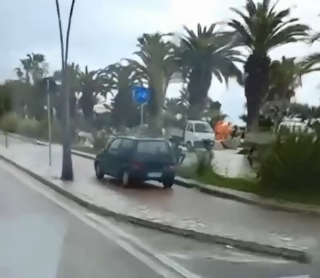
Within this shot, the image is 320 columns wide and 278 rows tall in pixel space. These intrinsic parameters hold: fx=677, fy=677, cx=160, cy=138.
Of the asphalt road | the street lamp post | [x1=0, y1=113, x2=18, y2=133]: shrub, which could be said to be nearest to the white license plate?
the street lamp post

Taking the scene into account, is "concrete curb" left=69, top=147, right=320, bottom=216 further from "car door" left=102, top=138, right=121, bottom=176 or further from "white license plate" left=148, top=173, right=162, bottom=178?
"car door" left=102, top=138, right=121, bottom=176

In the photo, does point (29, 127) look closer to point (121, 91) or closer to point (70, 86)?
point (121, 91)

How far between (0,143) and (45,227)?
27.1 meters

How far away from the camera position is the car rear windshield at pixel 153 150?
18812mm

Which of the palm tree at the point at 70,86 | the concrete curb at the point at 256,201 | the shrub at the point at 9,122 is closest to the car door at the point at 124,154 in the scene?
the concrete curb at the point at 256,201

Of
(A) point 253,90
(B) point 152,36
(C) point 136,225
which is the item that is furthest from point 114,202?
(B) point 152,36

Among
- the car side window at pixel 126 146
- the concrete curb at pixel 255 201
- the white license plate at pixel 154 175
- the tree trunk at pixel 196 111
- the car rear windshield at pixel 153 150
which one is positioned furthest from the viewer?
the tree trunk at pixel 196 111

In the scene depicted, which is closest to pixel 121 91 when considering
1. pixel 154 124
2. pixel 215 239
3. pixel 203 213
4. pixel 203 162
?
pixel 154 124

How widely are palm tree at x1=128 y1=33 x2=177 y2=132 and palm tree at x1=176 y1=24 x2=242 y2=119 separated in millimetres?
578

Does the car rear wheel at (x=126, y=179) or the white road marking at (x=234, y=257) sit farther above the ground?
the car rear wheel at (x=126, y=179)

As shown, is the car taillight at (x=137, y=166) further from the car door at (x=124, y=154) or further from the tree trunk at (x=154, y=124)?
the tree trunk at (x=154, y=124)

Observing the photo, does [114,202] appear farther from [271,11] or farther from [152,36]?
[152,36]

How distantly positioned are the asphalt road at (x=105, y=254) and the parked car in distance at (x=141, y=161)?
5.78m

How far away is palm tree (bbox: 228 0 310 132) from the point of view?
864 inches
